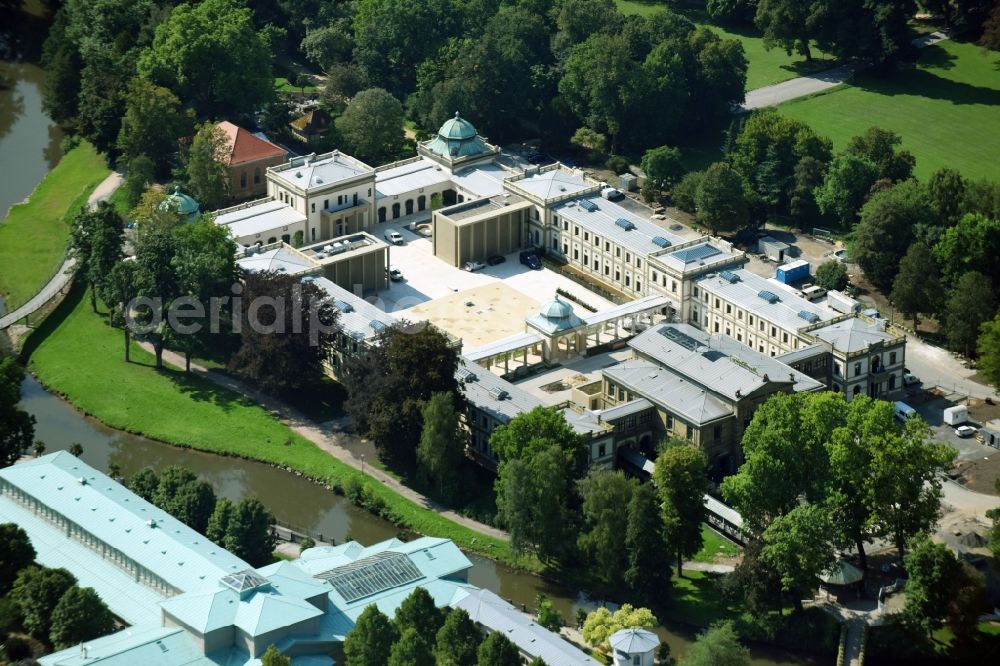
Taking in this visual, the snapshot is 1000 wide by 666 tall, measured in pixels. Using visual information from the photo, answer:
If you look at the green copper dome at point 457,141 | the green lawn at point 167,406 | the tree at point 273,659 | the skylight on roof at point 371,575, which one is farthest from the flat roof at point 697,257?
the tree at point 273,659

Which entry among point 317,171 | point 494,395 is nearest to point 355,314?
point 494,395

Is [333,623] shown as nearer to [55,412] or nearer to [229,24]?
[55,412]

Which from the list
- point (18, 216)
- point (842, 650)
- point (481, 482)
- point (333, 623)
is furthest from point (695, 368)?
point (18, 216)

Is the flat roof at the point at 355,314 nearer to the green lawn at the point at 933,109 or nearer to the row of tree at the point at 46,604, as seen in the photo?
the row of tree at the point at 46,604

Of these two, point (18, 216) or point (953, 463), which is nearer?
point (953, 463)

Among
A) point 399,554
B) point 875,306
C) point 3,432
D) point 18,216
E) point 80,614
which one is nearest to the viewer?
point 80,614

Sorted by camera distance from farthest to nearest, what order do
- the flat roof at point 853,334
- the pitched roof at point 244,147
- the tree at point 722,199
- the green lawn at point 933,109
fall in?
the green lawn at point 933,109 → the pitched roof at point 244,147 → the tree at point 722,199 → the flat roof at point 853,334

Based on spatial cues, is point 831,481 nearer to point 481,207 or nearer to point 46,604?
point 46,604

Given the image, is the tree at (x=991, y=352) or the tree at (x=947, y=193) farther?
the tree at (x=947, y=193)
